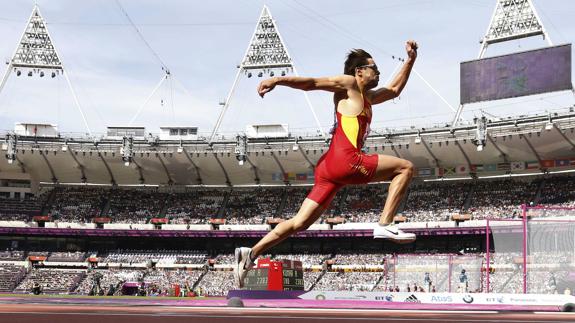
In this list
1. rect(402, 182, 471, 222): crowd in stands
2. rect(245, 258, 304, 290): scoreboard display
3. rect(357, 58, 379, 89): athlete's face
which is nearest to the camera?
rect(357, 58, 379, 89): athlete's face

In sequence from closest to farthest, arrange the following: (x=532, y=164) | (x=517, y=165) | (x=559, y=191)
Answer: (x=559, y=191)
(x=532, y=164)
(x=517, y=165)

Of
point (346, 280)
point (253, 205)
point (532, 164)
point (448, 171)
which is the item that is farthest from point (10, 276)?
point (532, 164)

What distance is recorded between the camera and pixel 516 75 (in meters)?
52.8

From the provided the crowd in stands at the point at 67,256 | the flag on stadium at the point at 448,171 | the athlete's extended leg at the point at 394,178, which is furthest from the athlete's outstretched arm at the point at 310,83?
the crowd in stands at the point at 67,256

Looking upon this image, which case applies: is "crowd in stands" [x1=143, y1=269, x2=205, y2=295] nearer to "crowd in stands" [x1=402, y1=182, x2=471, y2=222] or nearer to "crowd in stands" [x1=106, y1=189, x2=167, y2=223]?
"crowd in stands" [x1=106, y1=189, x2=167, y2=223]

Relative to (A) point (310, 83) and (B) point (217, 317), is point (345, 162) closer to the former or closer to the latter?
(A) point (310, 83)

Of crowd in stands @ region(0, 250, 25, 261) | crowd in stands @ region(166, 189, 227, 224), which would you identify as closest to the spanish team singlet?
crowd in stands @ region(166, 189, 227, 224)

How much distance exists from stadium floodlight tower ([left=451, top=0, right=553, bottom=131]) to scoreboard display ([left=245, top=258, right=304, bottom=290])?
23.3m

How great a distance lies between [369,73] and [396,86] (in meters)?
0.43

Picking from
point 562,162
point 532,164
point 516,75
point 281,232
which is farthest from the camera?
point 532,164

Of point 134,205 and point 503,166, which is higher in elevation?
point 503,166

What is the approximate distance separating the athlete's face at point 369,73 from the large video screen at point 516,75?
146 ft

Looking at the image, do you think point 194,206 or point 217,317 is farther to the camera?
point 194,206

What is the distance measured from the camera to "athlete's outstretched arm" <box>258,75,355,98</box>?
29.7 feet
